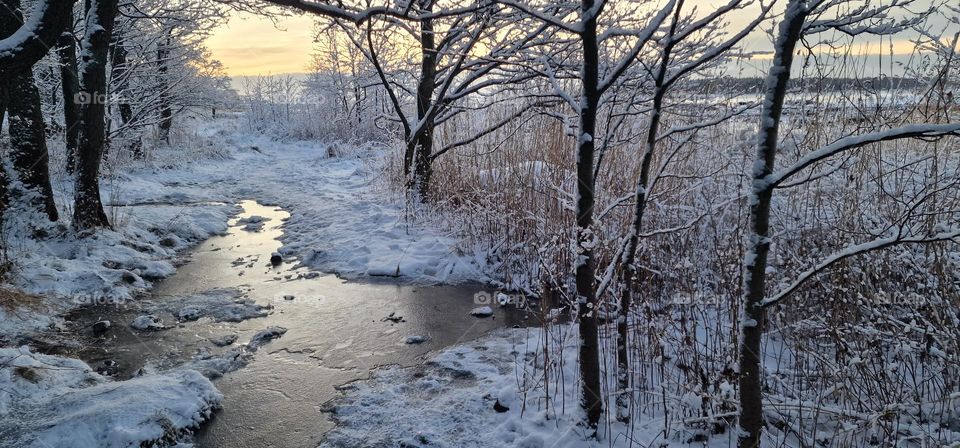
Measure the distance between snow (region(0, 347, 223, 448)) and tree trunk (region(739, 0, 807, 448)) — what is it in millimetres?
2887

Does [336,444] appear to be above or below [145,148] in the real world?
below

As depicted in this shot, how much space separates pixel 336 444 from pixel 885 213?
437 centimetres

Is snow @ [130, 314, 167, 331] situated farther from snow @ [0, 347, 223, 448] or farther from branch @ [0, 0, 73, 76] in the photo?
branch @ [0, 0, 73, 76]

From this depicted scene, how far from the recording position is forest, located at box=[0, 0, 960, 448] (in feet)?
8.08

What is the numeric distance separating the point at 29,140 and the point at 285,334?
4.39 meters

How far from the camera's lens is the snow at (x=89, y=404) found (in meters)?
2.62

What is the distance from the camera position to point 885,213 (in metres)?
4.02

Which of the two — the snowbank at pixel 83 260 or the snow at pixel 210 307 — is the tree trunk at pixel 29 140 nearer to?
Result: the snowbank at pixel 83 260

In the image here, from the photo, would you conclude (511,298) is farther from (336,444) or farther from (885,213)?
(885,213)

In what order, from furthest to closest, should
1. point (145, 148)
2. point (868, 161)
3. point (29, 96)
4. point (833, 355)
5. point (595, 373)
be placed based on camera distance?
point (145, 148), point (29, 96), point (868, 161), point (833, 355), point (595, 373)

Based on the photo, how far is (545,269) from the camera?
11.0ft

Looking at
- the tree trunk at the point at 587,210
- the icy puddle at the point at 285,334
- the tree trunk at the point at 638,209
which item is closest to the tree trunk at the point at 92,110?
the icy puddle at the point at 285,334

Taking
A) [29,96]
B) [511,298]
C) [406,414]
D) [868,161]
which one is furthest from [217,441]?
[29,96]

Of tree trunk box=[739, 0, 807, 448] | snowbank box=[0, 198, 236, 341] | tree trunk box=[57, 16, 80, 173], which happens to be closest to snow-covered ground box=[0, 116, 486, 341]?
snowbank box=[0, 198, 236, 341]
